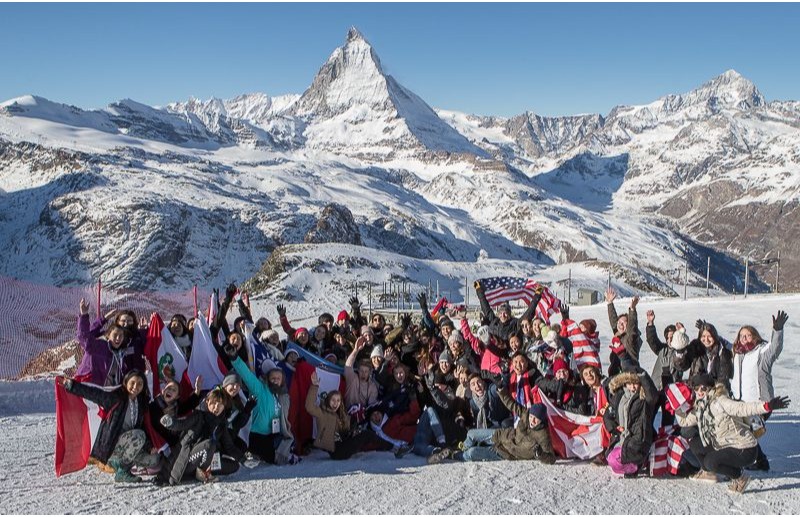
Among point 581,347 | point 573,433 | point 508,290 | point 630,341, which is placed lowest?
point 573,433

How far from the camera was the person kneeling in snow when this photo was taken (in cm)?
882

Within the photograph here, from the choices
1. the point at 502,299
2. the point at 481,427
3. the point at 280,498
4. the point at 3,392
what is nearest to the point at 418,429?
the point at 481,427

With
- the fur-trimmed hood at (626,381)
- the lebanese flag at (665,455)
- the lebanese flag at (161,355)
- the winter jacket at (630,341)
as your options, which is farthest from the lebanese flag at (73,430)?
the winter jacket at (630,341)

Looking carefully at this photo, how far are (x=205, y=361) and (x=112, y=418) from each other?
1734mm

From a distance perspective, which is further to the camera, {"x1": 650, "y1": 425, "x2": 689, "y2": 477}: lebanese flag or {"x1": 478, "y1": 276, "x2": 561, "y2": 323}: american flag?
{"x1": 478, "y1": 276, "x2": 561, "y2": 323}: american flag

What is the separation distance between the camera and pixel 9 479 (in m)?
8.10

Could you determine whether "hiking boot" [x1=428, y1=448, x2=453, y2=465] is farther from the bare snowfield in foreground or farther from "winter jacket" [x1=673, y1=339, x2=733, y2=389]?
"winter jacket" [x1=673, y1=339, x2=733, y2=389]

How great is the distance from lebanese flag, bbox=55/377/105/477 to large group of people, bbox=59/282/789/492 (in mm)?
232

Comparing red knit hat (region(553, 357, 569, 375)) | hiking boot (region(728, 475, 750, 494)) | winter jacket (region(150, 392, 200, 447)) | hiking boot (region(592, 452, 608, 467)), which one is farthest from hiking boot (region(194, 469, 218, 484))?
hiking boot (region(728, 475, 750, 494))

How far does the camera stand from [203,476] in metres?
7.88

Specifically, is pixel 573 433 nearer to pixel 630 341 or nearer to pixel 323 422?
pixel 630 341

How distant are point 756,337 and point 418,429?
15.0ft

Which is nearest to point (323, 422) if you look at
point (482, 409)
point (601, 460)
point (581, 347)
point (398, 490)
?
point (398, 490)

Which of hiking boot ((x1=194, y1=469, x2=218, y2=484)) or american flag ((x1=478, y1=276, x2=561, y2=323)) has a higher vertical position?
american flag ((x1=478, y1=276, x2=561, y2=323))
